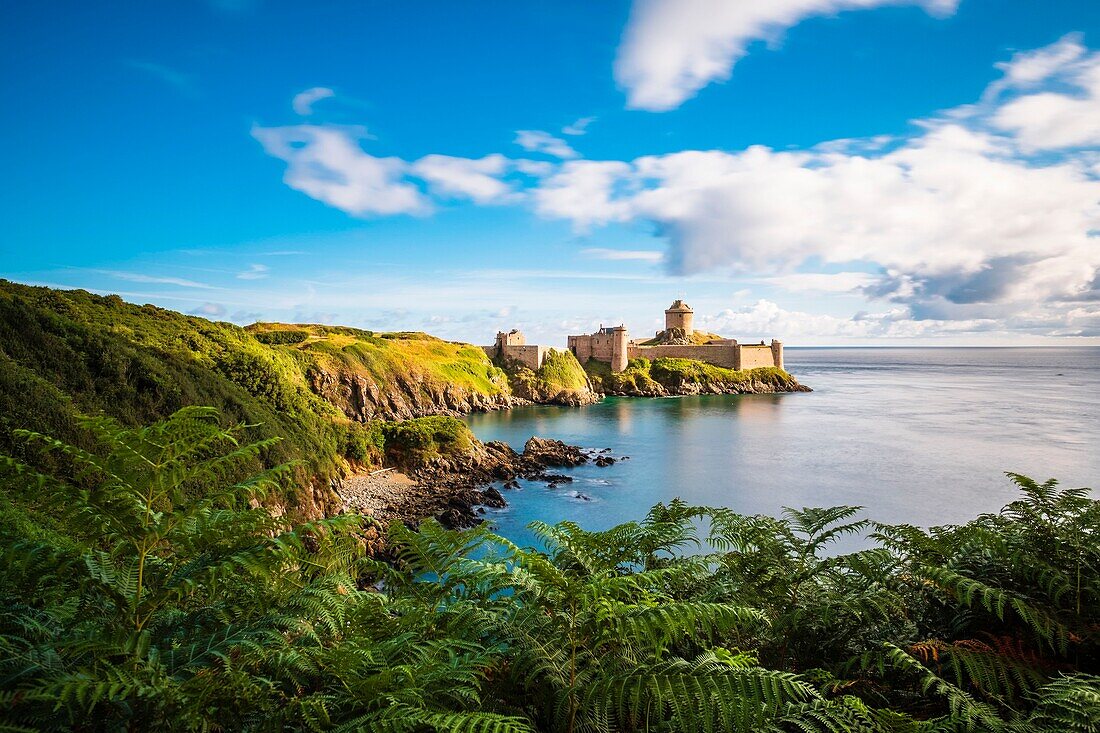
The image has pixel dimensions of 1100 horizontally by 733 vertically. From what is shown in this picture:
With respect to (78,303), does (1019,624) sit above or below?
below

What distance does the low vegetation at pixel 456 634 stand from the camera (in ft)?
7.98

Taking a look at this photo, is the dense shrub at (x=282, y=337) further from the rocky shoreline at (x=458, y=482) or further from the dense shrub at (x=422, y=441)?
A: the rocky shoreline at (x=458, y=482)

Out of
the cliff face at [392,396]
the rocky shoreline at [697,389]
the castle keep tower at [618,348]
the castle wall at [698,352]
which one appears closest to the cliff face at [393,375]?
the cliff face at [392,396]

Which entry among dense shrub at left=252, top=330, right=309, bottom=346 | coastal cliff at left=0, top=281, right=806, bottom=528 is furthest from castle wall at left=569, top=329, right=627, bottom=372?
dense shrub at left=252, top=330, right=309, bottom=346

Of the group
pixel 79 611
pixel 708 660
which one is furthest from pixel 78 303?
pixel 708 660

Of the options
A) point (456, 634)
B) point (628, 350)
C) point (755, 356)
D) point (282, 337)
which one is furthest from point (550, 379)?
point (456, 634)

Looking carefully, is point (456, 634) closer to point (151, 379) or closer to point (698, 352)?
point (151, 379)

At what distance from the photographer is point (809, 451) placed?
48.8 metres

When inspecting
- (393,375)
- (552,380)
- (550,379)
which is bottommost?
(552,380)

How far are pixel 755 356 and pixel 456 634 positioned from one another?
112 m

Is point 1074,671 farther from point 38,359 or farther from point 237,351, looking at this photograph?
point 237,351

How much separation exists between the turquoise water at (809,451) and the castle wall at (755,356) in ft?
56.8

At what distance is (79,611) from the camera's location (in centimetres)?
288

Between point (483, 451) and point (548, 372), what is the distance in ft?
154
